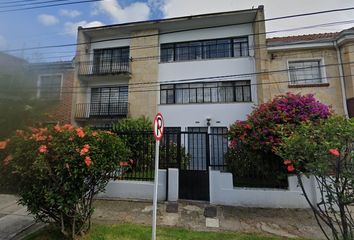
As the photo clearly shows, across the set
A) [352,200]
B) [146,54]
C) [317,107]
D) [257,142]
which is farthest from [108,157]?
[146,54]

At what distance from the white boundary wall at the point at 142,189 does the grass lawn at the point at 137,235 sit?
1703 millimetres

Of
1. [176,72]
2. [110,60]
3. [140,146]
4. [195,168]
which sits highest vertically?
[110,60]

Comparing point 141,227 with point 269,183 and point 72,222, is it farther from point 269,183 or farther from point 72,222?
point 269,183

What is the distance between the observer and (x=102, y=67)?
46.6ft

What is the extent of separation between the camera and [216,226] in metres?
4.58

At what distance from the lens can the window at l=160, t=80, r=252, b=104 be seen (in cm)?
1209

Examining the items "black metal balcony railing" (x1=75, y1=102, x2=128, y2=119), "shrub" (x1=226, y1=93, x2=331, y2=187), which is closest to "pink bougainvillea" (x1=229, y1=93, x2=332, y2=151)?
"shrub" (x1=226, y1=93, x2=331, y2=187)

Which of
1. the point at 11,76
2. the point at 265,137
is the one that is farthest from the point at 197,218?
the point at 11,76

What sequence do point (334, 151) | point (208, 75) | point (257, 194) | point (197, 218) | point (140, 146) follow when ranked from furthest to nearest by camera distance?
point (208, 75)
point (140, 146)
point (257, 194)
point (197, 218)
point (334, 151)

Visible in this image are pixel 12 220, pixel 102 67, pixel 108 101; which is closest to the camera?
pixel 12 220

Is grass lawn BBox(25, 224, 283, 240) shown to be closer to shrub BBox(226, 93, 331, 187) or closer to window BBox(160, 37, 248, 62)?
shrub BBox(226, 93, 331, 187)

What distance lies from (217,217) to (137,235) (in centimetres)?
213

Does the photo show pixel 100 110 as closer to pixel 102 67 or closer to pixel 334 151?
pixel 102 67

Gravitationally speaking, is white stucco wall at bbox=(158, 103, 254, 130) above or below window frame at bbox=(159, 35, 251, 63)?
below
